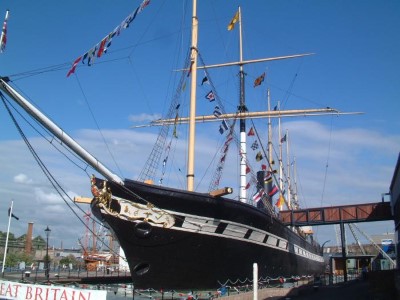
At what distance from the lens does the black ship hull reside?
14914mm

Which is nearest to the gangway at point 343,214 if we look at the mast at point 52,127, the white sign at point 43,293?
the mast at point 52,127

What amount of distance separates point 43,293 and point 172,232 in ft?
22.0

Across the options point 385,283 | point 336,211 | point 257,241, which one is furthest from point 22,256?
point 385,283

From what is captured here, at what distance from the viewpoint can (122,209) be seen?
1495cm

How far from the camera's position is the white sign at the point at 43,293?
8344 millimetres

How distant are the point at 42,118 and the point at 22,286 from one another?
519 cm

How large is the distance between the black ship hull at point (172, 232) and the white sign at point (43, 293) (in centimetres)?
543

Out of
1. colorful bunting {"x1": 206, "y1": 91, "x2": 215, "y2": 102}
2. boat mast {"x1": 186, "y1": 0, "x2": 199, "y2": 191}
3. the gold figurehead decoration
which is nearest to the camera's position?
the gold figurehead decoration

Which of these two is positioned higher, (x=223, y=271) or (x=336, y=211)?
(x=336, y=211)

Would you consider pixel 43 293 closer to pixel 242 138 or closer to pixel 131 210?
pixel 131 210

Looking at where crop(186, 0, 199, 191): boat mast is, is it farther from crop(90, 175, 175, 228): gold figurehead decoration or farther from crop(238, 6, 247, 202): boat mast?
crop(238, 6, 247, 202): boat mast

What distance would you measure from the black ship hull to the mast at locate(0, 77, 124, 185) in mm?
1278

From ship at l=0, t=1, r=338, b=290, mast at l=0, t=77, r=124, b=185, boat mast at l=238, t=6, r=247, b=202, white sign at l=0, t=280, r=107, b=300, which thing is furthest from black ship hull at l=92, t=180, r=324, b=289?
boat mast at l=238, t=6, r=247, b=202

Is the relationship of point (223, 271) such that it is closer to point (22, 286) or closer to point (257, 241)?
point (257, 241)
